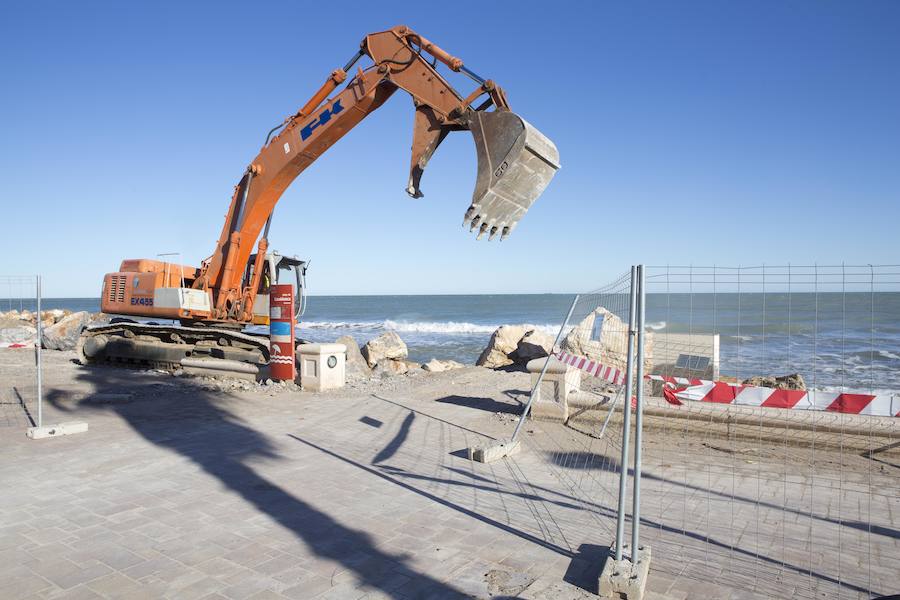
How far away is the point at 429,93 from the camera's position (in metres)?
8.70

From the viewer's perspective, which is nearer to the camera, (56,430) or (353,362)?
(56,430)

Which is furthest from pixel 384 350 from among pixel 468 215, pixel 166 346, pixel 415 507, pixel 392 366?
pixel 415 507

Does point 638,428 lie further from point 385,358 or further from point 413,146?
point 385,358

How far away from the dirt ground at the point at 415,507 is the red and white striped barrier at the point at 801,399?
2.98ft

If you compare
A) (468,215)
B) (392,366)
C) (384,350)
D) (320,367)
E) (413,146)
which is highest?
(413,146)

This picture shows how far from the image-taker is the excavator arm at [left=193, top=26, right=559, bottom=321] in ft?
22.1

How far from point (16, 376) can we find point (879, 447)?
16.2m

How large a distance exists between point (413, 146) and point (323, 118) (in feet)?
11.1

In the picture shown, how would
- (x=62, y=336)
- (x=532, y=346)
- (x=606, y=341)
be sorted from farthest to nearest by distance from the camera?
(x=62, y=336), (x=532, y=346), (x=606, y=341)

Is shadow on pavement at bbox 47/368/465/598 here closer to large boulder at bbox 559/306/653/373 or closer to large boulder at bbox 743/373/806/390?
large boulder at bbox 559/306/653/373

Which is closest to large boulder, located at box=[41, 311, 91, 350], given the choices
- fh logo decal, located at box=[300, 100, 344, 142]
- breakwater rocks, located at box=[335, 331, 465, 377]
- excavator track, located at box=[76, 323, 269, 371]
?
excavator track, located at box=[76, 323, 269, 371]

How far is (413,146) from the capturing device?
8.66 m

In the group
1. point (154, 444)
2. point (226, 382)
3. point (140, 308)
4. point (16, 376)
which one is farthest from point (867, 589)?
point (16, 376)

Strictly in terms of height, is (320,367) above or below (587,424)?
above
